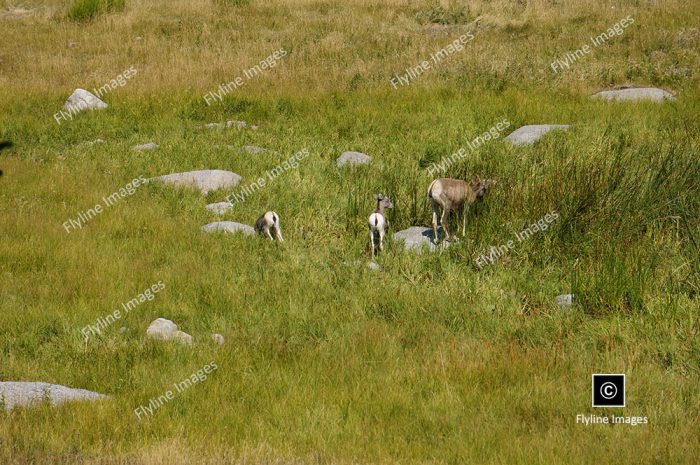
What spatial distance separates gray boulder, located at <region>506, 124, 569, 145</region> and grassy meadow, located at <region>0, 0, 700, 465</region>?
0.57 meters

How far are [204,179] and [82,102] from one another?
8.75m

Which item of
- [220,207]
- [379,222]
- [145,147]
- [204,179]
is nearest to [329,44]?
[145,147]

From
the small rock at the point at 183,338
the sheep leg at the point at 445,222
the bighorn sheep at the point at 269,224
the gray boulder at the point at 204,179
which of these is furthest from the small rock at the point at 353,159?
the small rock at the point at 183,338

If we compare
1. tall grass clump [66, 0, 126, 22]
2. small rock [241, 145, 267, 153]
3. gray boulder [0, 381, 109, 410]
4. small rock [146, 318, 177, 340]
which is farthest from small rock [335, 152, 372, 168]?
tall grass clump [66, 0, 126, 22]

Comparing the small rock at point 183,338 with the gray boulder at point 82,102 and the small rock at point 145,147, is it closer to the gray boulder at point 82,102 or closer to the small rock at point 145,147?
the small rock at point 145,147

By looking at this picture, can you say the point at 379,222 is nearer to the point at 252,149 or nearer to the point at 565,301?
the point at 565,301

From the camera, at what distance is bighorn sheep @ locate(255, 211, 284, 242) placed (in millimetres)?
12141

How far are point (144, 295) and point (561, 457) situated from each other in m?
5.62

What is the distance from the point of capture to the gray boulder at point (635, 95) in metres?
21.1

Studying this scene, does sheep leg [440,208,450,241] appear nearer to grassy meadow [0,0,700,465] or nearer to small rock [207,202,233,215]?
grassy meadow [0,0,700,465]

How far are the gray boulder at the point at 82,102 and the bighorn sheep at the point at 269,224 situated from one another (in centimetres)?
1177

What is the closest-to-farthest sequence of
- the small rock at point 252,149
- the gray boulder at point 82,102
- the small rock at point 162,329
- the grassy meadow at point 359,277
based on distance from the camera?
1. the grassy meadow at point 359,277
2. the small rock at point 162,329
3. the small rock at point 252,149
4. the gray boulder at point 82,102

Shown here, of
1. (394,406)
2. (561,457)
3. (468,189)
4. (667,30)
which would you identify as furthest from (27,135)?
(667,30)

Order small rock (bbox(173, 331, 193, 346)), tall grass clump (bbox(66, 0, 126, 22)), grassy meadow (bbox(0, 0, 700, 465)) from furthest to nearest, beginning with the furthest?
tall grass clump (bbox(66, 0, 126, 22)), small rock (bbox(173, 331, 193, 346)), grassy meadow (bbox(0, 0, 700, 465))
